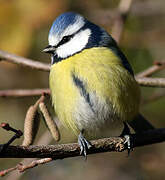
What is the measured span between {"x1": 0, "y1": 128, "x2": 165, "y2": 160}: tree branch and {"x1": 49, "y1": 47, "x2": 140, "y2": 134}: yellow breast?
0.27 meters

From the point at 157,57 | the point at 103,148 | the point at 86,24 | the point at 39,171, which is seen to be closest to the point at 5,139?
the point at 39,171

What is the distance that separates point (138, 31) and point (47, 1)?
948 millimetres

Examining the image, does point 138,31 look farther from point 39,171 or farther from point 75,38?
point 39,171

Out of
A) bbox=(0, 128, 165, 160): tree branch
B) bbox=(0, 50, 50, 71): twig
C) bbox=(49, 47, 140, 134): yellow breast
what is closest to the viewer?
bbox=(0, 128, 165, 160): tree branch

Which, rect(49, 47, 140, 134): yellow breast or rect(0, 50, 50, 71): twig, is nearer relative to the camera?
rect(49, 47, 140, 134): yellow breast

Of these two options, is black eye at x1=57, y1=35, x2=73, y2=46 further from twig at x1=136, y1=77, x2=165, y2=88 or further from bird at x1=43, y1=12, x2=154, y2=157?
twig at x1=136, y1=77, x2=165, y2=88

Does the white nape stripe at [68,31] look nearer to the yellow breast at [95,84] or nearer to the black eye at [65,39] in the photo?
the black eye at [65,39]

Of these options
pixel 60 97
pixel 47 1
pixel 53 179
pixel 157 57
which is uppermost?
→ pixel 47 1

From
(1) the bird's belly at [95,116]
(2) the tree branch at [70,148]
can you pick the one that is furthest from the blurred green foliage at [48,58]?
(2) the tree branch at [70,148]

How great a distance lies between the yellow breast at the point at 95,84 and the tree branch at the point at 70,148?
0.89ft

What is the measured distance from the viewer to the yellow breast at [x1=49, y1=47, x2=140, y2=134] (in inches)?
96.8

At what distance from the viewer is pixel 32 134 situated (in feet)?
6.11

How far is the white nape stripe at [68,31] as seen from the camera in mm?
2701

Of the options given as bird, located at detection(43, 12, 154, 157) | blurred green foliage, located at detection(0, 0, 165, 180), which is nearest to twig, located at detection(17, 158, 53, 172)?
bird, located at detection(43, 12, 154, 157)
